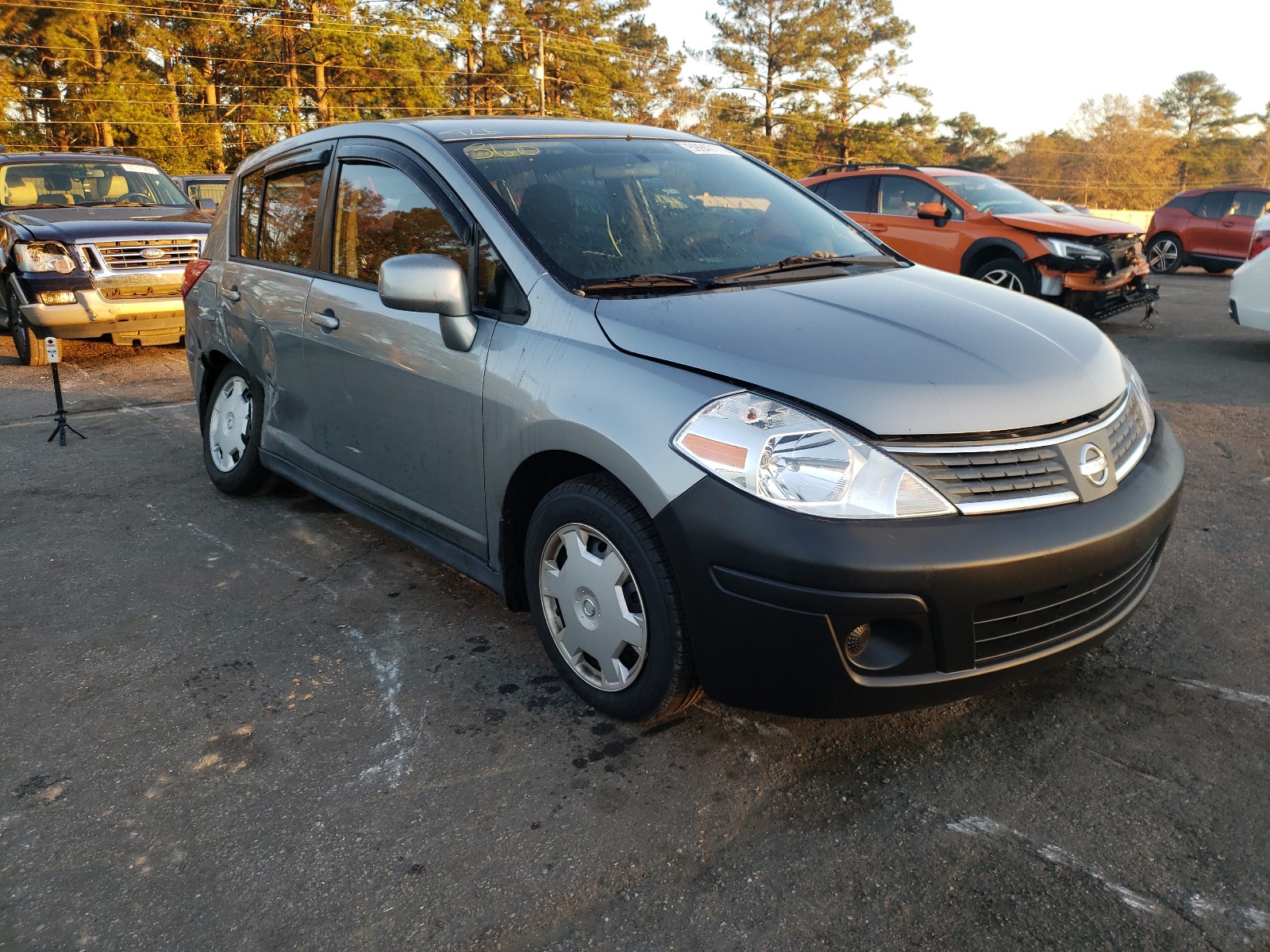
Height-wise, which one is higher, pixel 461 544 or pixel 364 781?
pixel 461 544

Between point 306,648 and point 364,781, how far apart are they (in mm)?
887

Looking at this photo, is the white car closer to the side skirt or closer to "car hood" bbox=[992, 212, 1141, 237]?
Answer: "car hood" bbox=[992, 212, 1141, 237]

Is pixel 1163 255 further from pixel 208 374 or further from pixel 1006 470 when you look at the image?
pixel 1006 470

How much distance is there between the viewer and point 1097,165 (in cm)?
6406

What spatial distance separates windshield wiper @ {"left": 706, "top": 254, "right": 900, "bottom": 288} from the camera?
120 inches

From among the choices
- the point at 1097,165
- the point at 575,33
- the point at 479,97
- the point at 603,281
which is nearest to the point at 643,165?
the point at 603,281

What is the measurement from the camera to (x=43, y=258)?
862 cm

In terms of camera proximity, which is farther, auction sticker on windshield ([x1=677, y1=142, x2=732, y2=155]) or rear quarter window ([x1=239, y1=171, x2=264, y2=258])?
rear quarter window ([x1=239, y1=171, x2=264, y2=258])

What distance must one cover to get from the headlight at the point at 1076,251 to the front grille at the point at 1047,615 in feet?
25.7

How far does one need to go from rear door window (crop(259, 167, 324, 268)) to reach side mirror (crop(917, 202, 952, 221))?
7491mm

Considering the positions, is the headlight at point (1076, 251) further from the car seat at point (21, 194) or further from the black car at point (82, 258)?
the car seat at point (21, 194)

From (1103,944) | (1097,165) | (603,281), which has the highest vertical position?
(1097,165)

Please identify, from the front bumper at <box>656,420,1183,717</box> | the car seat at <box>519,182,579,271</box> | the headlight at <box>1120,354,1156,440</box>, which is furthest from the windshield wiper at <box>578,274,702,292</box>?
the headlight at <box>1120,354,1156,440</box>

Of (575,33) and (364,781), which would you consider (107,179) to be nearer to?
(364,781)
